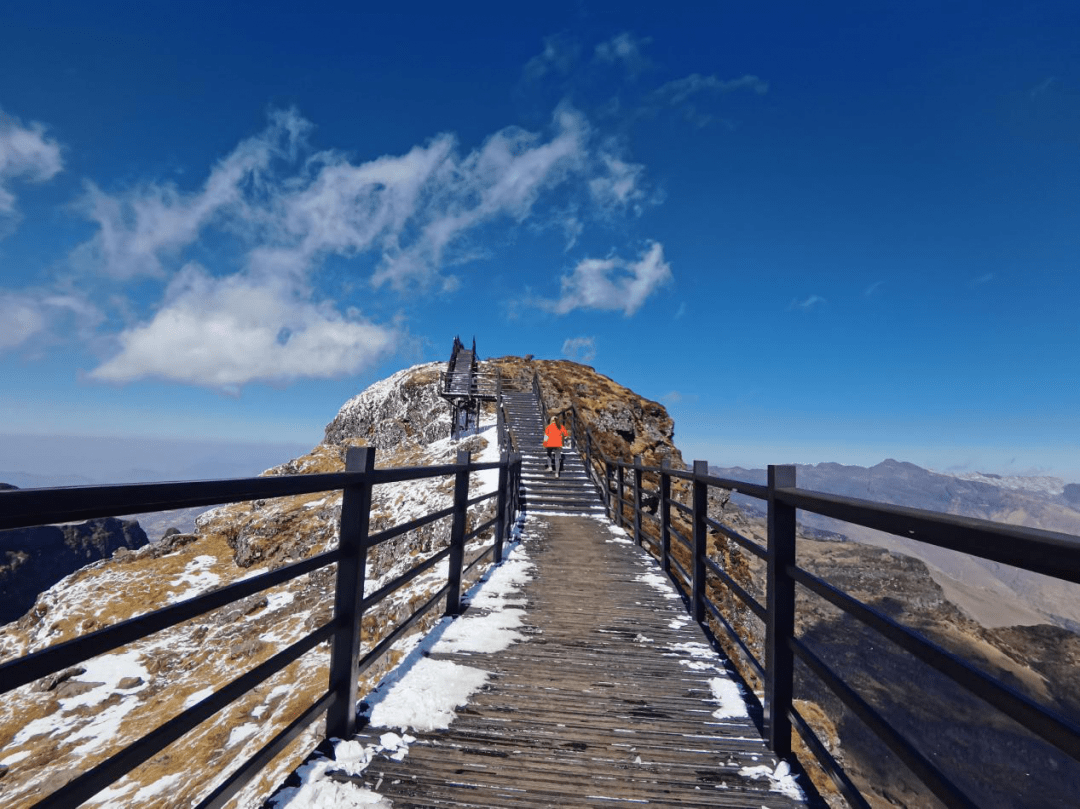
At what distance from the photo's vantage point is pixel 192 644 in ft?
45.5

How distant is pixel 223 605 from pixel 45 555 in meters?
112

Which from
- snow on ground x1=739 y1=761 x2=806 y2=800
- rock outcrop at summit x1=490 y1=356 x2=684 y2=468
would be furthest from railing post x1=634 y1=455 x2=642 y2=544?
rock outcrop at summit x1=490 y1=356 x2=684 y2=468

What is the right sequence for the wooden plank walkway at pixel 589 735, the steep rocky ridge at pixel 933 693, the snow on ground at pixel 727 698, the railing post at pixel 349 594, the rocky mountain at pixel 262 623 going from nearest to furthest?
the wooden plank walkway at pixel 589 735
the railing post at pixel 349 594
the snow on ground at pixel 727 698
the rocky mountain at pixel 262 623
the steep rocky ridge at pixel 933 693

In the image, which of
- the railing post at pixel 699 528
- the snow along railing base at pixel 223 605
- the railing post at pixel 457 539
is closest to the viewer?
the snow along railing base at pixel 223 605

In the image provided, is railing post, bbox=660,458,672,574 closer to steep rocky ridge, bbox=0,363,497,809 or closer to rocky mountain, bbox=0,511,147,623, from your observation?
steep rocky ridge, bbox=0,363,497,809

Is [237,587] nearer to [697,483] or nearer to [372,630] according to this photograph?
[697,483]

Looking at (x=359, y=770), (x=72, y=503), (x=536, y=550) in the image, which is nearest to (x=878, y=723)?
(x=359, y=770)

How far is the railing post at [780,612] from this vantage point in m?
2.75

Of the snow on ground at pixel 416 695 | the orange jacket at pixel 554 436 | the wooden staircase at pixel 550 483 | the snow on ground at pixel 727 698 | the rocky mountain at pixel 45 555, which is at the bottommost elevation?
the rocky mountain at pixel 45 555

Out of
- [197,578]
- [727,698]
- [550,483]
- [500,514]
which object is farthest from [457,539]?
[197,578]

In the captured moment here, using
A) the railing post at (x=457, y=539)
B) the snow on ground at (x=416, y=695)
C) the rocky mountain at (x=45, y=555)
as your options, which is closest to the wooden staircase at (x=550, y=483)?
the snow on ground at (x=416, y=695)

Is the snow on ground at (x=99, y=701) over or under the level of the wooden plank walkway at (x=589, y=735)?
under

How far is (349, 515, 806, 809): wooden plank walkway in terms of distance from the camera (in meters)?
2.51

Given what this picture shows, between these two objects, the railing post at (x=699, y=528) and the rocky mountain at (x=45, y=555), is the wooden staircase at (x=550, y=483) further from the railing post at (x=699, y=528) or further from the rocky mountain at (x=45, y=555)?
the rocky mountain at (x=45, y=555)
